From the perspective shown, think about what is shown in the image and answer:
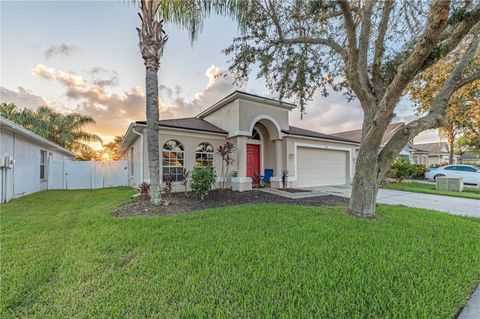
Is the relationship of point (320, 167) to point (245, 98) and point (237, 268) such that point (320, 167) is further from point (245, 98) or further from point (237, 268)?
point (237, 268)

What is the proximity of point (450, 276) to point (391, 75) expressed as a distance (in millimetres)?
5930

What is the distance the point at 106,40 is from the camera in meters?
8.33

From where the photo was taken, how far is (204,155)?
11.3m

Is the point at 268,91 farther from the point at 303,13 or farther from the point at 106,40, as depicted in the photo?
the point at 106,40

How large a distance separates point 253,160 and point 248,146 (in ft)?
3.08

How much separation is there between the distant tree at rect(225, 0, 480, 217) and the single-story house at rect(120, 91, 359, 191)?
2790 millimetres

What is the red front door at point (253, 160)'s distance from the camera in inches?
496

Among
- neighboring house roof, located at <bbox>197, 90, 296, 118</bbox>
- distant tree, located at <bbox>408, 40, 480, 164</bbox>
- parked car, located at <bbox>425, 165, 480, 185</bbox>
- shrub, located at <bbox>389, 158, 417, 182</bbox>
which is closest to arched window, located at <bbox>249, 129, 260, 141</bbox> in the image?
neighboring house roof, located at <bbox>197, 90, 296, 118</bbox>

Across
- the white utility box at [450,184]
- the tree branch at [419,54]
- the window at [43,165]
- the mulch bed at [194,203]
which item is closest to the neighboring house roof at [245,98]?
the mulch bed at [194,203]

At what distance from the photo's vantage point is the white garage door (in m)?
13.6

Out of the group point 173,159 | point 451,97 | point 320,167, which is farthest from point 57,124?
point 451,97

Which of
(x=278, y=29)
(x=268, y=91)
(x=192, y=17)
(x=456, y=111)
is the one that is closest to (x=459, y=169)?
(x=456, y=111)

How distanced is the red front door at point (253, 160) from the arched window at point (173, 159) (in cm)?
401

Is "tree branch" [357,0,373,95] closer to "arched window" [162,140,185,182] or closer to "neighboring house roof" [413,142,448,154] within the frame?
"arched window" [162,140,185,182]
